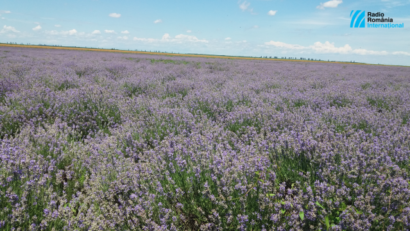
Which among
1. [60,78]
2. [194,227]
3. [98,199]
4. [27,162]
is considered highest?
[60,78]

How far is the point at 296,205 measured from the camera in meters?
1.46

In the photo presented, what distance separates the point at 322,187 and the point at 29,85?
6578 mm

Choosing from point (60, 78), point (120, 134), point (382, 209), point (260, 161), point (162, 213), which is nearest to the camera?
point (382, 209)

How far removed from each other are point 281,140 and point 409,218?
1.14 metres

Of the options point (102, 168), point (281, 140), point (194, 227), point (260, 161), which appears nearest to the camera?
point (194, 227)

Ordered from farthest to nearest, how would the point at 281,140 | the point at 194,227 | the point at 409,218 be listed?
the point at 281,140 < the point at 194,227 < the point at 409,218

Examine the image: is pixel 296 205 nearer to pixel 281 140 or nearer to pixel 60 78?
pixel 281 140

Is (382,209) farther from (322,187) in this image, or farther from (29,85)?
(29,85)

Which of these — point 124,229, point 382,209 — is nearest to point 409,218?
point 382,209

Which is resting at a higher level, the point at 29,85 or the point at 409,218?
the point at 29,85

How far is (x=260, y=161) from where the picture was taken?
76.2 inches

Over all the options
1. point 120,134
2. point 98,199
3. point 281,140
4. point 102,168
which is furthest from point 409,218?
point 120,134

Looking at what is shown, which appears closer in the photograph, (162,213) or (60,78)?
(162,213)

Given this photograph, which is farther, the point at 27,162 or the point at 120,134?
the point at 120,134
